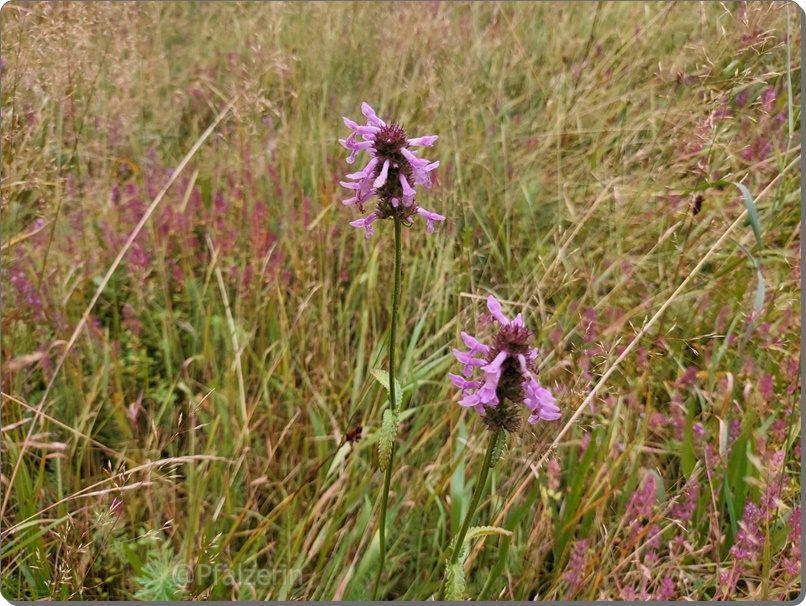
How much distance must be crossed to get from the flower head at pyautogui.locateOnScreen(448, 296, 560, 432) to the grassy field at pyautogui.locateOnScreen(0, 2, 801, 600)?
35 centimetres

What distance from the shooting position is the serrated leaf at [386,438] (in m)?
0.94

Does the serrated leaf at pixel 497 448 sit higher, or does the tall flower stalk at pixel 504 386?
the tall flower stalk at pixel 504 386

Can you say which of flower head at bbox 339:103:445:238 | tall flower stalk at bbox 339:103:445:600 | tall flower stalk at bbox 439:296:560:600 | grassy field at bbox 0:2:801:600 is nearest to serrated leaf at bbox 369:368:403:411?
tall flower stalk at bbox 339:103:445:600

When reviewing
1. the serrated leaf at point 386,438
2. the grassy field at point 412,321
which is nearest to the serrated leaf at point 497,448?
the serrated leaf at point 386,438

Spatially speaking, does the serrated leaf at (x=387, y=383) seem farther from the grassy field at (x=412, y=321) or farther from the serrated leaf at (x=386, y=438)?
the grassy field at (x=412, y=321)

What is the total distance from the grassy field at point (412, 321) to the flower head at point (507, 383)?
35 cm

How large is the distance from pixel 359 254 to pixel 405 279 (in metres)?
0.23

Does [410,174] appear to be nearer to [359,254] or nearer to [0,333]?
[359,254]

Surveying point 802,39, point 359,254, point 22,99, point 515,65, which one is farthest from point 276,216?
point 802,39

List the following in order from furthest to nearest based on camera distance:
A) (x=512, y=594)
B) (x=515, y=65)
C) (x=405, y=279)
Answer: (x=515, y=65)
(x=405, y=279)
(x=512, y=594)

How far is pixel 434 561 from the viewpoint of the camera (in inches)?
58.6

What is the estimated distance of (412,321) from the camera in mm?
1823

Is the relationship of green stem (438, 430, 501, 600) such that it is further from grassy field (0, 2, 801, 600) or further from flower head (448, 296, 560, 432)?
grassy field (0, 2, 801, 600)

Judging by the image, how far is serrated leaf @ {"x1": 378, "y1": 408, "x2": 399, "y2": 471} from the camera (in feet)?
3.08
